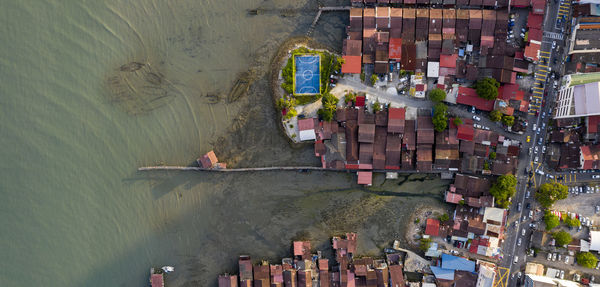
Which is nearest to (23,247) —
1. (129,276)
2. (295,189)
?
(129,276)

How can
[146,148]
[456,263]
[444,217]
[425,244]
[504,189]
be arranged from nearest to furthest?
[504,189]
[456,263]
[444,217]
[425,244]
[146,148]

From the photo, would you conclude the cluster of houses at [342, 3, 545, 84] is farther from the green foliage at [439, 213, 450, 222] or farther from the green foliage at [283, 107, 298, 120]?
the green foliage at [439, 213, 450, 222]

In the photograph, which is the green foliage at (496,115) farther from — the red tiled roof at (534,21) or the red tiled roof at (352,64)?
the red tiled roof at (352,64)

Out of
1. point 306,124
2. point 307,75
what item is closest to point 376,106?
point 306,124

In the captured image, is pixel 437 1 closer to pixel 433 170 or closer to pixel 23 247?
pixel 433 170

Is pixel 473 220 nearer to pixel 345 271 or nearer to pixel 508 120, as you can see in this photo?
pixel 508 120

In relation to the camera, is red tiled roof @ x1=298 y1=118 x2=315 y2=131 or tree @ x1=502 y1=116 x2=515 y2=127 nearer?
tree @ x1=502 y1=116 x2=515 y2=127

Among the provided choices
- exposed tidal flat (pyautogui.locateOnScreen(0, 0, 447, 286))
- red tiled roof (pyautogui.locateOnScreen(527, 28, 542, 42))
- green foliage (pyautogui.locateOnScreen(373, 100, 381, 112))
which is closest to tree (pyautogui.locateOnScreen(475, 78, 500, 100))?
red tiled roof (pyautogui.locateOnScreen(527, 28, 542, 42))

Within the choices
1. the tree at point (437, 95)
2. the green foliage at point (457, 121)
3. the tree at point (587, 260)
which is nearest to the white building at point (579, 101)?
the green foliage at point (457, 121)
